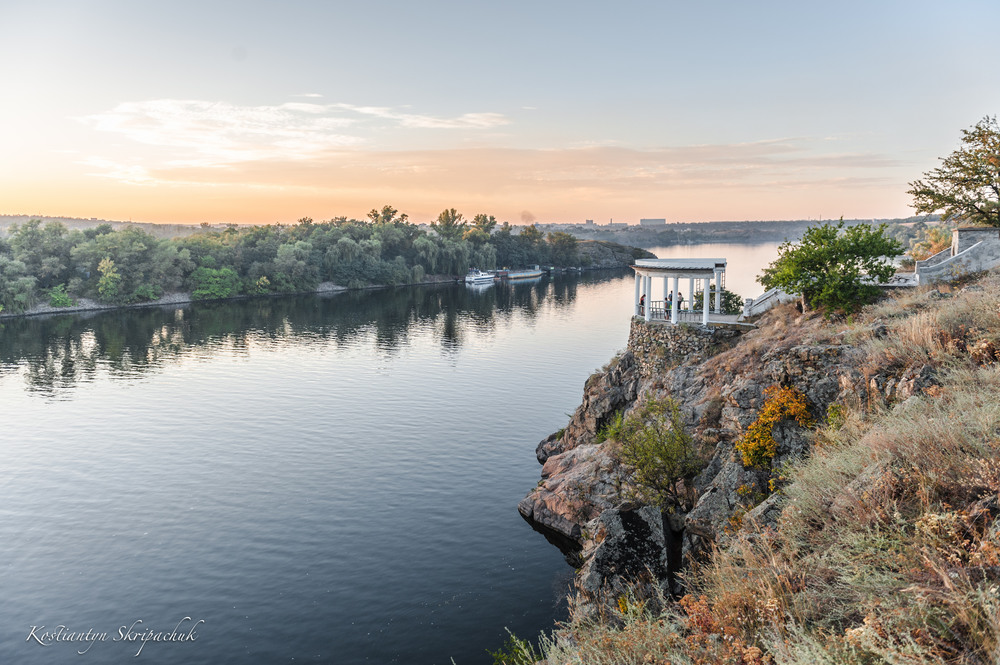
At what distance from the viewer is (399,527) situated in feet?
102

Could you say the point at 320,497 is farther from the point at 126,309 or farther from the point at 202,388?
the point at 126,309

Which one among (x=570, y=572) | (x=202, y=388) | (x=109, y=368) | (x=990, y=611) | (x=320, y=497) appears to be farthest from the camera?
(x=109, y=368)

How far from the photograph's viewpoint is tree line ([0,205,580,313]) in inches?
4306

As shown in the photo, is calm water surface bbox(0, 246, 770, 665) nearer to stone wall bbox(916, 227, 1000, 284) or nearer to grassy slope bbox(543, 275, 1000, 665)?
grassy slope bbox(543, 275, 1000, 665)

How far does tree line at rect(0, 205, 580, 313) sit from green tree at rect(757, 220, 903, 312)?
11389 cm

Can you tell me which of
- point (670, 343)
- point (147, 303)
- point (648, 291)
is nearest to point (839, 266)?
point (670, 343)

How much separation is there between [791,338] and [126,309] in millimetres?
113995

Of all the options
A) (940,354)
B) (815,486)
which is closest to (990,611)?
(815,486)

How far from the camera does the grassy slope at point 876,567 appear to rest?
857cm

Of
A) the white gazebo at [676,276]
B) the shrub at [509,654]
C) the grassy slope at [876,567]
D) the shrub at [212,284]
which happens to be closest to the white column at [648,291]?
the white gazebo at [676,276]

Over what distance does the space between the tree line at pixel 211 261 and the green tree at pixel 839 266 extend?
11389 centimetres

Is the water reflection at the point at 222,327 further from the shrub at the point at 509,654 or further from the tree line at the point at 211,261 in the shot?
the shrub at the point at 509,654

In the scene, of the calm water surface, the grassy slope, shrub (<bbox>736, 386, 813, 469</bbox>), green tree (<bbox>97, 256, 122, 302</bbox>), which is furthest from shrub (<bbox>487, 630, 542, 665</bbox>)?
green tree (<bbox>97, 256, 122, 302</bbox>)

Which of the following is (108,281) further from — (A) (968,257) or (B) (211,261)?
(A) (968,257)
